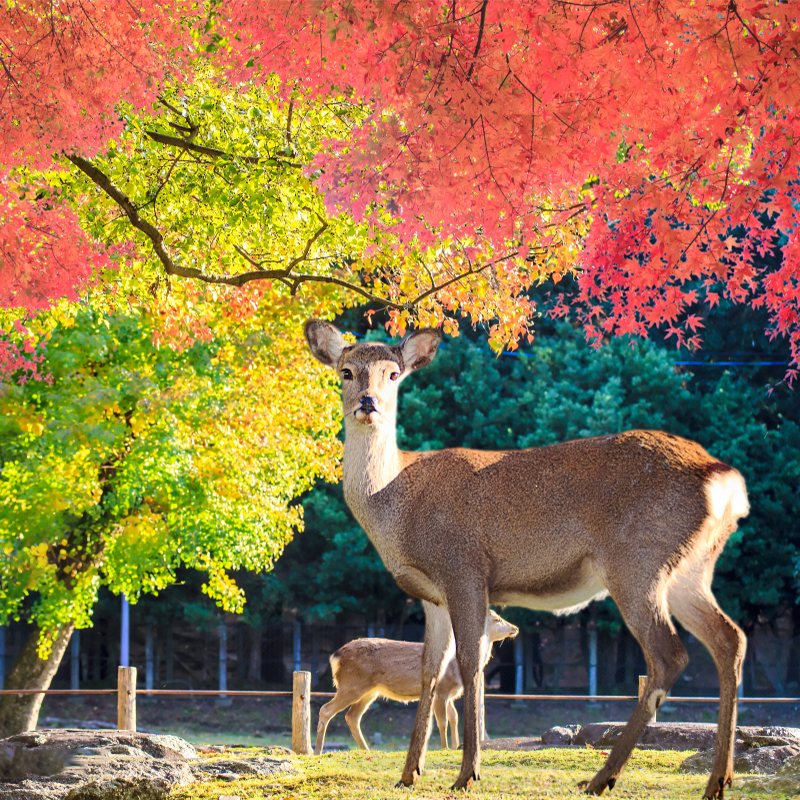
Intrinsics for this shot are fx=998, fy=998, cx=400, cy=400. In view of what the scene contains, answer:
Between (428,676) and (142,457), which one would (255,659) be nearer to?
(142,457)

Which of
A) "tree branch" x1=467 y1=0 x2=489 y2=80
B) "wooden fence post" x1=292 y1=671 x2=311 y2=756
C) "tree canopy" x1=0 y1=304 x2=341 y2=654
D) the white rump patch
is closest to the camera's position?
"tree branch" x1=467 y1=0 x2=489 y2=80

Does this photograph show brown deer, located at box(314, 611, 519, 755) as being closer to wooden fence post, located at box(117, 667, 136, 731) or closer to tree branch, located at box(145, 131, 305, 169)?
wooden fence post, located at box(117, 667, 136, 731)

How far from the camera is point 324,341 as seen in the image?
8273 mm

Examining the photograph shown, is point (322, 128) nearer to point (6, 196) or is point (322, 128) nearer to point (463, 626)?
point (6, 196)

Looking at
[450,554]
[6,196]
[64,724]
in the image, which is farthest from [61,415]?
[64,724]

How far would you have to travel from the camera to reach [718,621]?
6953mm

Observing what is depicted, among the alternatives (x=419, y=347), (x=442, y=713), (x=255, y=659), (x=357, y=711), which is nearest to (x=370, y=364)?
(x=419, y=347)

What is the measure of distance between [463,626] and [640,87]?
3812 millimetres

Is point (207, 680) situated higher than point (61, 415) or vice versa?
point (61, 415)

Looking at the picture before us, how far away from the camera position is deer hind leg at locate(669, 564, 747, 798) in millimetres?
6660

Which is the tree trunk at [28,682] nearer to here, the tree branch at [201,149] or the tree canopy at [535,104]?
the tree branch at [201,149]

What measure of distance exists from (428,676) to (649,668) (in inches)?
68.0

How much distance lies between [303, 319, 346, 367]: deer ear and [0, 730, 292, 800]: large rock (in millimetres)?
3615

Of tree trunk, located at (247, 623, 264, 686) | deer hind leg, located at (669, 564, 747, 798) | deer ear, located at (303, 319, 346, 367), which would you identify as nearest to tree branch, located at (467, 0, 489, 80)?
deer ear, located at (303, 319, 346, 367)
